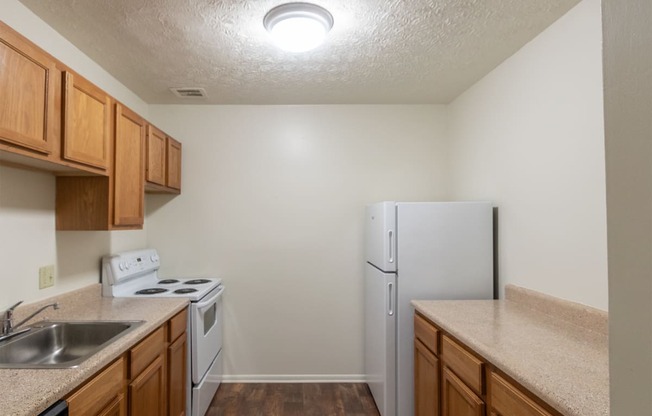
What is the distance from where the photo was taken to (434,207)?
2.32 metres

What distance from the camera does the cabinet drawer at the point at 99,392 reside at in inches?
46.3

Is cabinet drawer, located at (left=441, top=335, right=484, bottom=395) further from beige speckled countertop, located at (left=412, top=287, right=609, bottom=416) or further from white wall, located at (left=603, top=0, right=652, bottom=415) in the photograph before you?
white wall, located at (left=603, top=0, right=652, bottom=415)

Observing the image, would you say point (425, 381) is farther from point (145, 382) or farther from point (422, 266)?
point (145, 382)

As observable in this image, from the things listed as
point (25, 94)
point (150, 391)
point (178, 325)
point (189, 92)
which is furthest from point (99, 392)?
point (189, 92)

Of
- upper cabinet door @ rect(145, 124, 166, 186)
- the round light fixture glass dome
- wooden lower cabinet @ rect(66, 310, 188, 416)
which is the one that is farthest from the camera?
upper cabinet door @ rect(145, 124, 166, 186)

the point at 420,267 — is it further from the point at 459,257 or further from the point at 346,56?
the point at 346,56

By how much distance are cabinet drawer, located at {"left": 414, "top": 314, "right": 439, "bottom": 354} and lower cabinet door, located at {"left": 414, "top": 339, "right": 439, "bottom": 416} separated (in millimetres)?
36

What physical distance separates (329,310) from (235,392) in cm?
103

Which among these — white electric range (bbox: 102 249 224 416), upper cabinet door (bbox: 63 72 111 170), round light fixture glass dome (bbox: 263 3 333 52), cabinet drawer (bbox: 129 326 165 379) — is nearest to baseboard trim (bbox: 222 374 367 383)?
white electric range (bbox: 102 249 224 416)

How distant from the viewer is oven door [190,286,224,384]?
7.70 feet

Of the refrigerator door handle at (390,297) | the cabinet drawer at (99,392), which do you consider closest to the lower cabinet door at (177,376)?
the cabinet drawer at (99,392)

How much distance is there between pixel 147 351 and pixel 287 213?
1.62 m

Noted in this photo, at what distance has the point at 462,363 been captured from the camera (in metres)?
1.58

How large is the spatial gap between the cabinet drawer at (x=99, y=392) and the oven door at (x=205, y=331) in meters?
0.85
